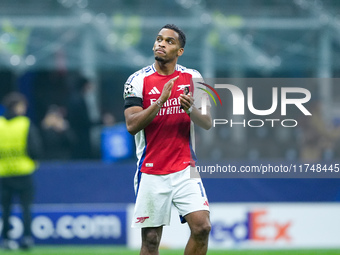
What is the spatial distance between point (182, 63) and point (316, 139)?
318cm

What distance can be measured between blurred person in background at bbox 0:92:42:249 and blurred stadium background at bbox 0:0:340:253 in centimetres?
65

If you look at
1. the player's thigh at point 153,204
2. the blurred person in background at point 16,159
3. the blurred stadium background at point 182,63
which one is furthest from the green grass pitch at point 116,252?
the player's thigh at point 153,204

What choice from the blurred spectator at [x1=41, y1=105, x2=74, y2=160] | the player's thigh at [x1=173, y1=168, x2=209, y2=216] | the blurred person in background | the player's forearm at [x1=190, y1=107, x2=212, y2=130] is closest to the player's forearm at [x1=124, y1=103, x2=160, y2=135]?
the player's forearm at [x1=190, y1=107, x2=212, y2=130]

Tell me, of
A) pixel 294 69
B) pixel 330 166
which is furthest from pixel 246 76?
pixel 330 166

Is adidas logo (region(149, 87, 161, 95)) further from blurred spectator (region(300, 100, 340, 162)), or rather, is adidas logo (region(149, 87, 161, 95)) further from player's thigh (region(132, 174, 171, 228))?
blurred spectator (region(300, 100, 340, 162))

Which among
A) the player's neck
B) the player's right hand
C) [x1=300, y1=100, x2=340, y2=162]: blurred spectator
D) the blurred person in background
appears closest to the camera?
the player's right hand

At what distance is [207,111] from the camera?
21.3 ft

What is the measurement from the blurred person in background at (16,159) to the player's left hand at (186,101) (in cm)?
461

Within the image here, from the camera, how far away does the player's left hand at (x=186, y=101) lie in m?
6.09

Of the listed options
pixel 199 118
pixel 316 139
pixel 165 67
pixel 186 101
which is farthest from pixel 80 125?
pixel 186 101

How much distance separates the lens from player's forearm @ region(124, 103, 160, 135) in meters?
6.05

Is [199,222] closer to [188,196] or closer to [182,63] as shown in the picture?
[188,196]

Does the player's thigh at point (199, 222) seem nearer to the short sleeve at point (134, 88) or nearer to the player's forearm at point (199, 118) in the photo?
the player's forearm at point (199, 118)

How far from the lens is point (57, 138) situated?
1250 centimetres
